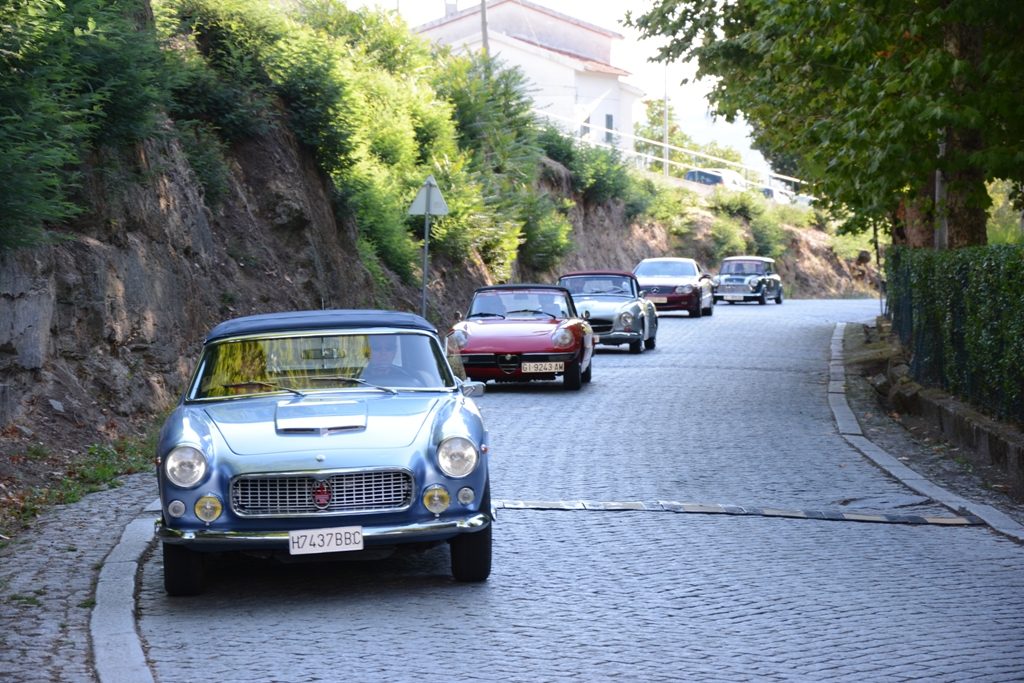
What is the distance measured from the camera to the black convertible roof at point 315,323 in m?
9.10

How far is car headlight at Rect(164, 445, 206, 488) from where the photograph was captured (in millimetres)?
7715

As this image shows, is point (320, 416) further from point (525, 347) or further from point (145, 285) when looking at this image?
point (525, 347)

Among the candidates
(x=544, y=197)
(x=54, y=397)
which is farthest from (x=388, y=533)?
(x=544, y=197)

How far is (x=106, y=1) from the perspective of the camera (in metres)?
15.8

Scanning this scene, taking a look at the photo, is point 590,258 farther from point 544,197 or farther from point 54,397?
point 54,397

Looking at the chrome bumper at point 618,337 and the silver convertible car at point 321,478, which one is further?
the chrome bumper at point 618,337

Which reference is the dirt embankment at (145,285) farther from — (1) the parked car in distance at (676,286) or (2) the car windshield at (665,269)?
(2) the car windshield at (665,269)

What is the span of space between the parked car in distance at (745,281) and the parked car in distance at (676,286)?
9.39 meters

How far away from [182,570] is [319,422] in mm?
1077

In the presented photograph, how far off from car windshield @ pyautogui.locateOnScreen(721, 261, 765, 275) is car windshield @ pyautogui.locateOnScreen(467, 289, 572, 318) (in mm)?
32747

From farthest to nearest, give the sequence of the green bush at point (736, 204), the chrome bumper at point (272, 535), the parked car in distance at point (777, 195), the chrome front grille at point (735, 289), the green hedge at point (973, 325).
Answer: the parked car in distance at point (777, 195)
the green bush at point (736, 204)
the chrome front grille at point (735, 289)
the green hedge at point (973, 325)
the chrome bumper at point (272, 535)

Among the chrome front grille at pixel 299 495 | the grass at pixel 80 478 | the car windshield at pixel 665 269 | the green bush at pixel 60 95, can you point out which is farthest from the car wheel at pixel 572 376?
the car windshield at pixel 665 269

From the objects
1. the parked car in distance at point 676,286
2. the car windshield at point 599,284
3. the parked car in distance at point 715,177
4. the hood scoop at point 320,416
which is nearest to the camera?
the hood scoop at point 320,416

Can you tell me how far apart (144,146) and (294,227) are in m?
6.77
